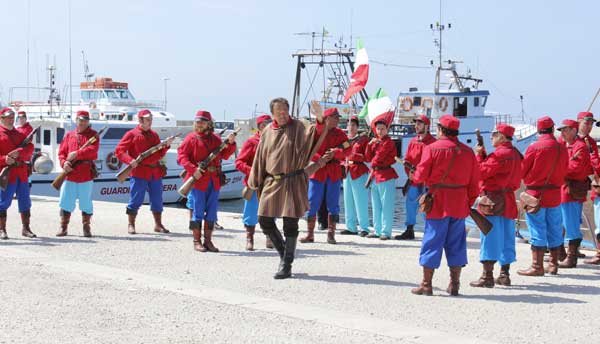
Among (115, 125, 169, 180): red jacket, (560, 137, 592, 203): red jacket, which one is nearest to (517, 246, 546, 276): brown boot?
(560, 137, 592, 203): red jacket

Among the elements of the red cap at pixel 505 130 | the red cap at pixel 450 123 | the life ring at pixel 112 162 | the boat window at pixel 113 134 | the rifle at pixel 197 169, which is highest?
the red cap at pixel 450 123

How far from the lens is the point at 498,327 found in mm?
6320

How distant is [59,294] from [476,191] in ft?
12.5

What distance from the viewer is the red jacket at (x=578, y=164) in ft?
31.6

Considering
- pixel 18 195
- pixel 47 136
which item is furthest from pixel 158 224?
pixel 47 136

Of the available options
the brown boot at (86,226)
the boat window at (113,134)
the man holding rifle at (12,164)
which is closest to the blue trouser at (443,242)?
the brown boot at (86,226)

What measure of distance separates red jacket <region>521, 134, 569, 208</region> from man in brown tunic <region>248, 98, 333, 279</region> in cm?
227

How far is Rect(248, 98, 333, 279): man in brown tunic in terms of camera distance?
8.30 meters

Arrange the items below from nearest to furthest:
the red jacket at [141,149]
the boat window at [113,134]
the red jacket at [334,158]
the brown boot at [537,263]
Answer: the brown boot at [537,263], the red jacket at [334,158], the red jacket at [141,149], the boat window at [113,134]

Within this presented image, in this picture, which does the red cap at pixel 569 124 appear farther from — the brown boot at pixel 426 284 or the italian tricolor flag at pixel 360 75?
the italian tricolor flag at pixel 360 75

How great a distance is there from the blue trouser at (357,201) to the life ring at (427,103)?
3037 cm

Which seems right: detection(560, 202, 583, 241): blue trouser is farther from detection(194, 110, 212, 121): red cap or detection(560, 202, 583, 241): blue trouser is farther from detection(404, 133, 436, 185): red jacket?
detection(194, 110, 212, 121): red cap

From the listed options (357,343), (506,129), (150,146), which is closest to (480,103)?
(150,146)

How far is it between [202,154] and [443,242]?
3.87m
